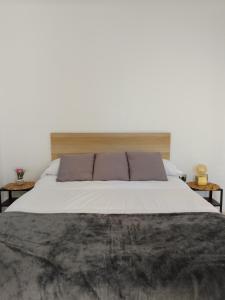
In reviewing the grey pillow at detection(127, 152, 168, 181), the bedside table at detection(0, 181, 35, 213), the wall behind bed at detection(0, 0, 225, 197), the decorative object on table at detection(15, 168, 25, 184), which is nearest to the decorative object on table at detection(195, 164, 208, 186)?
the wall behind bed at detection(0, 0, 225, 197)

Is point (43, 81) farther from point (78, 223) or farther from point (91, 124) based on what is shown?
point (78, 223)

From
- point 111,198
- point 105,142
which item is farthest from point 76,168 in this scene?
point 111,198

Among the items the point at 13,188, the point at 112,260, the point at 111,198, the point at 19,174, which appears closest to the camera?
the point at 112,260

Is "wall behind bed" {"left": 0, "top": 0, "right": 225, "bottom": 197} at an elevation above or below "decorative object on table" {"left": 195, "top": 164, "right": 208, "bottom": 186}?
above

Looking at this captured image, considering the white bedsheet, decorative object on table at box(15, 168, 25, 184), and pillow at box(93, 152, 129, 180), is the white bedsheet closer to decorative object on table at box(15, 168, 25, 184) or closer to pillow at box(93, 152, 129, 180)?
pillow at box(93, 152, 129, 180)

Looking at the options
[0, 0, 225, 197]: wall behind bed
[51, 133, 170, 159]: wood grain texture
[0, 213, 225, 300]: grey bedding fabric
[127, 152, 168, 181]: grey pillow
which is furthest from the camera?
[51, 133, 170, 159]: wood grain texture

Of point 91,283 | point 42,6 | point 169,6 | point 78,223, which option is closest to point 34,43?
point 42,6

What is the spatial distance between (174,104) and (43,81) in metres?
1.61

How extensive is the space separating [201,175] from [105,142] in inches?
48.0

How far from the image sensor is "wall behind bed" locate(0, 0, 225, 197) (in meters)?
3.00

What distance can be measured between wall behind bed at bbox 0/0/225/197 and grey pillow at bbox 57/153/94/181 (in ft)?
1.54

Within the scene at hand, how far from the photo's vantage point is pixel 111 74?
10.2 ft

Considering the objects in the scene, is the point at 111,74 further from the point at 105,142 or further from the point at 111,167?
the point at 111,167

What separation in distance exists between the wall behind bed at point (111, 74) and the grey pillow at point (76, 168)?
47 cm
